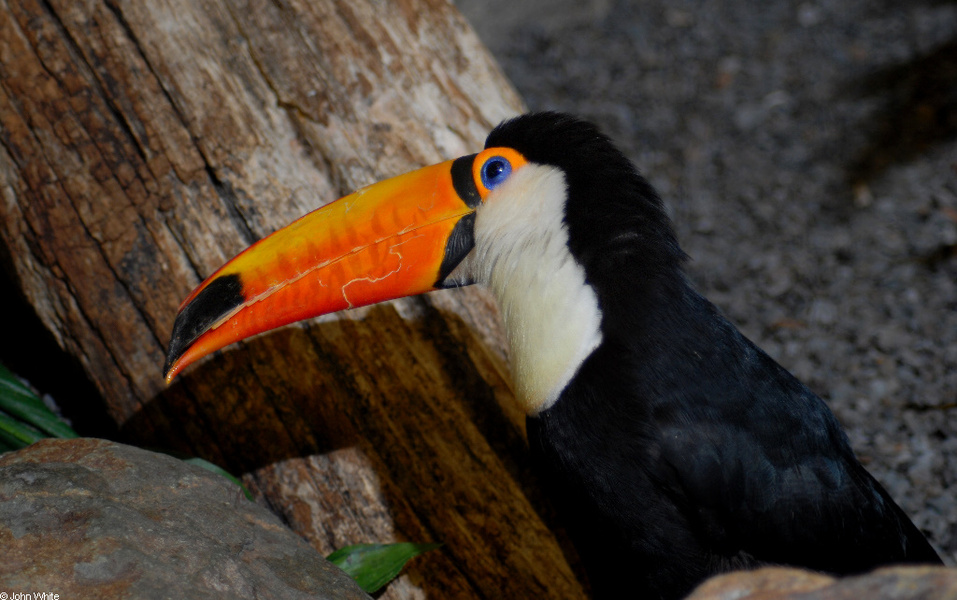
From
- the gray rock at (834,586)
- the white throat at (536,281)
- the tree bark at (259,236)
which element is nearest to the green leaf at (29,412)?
the tree bark at (259,236)

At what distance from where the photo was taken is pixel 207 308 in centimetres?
238

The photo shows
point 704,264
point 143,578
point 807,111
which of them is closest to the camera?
point 143,578

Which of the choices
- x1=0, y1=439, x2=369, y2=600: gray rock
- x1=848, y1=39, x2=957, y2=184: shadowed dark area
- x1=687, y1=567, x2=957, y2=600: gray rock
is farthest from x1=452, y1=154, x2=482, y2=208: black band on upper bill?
x1=848, y1=39, x2=957, y2=184: shadowed dark area

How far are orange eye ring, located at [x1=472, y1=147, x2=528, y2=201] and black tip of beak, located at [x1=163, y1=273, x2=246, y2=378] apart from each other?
2.64 ft

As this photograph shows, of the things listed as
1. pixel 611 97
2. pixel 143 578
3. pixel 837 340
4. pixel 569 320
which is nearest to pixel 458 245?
pixel 569 320

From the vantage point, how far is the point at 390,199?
243cm

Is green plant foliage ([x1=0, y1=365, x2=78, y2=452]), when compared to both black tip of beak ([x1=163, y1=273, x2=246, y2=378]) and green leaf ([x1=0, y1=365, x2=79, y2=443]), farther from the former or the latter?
black tip of beak ([x1=163, y1=273, x2=246, y2=378])

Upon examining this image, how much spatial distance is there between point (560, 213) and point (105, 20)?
6.92 feet

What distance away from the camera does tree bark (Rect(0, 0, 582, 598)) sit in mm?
2805

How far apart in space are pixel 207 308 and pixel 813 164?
15.8 ft

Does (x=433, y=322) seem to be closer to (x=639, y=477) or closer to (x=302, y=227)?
(x=302, y=227)

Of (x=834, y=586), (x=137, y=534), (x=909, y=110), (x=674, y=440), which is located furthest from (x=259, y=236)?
(x=909, y=110)

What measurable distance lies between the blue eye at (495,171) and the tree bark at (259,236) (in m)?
0.73

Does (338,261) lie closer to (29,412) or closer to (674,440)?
(674,440)
